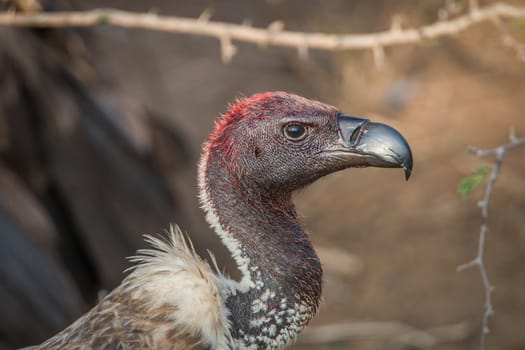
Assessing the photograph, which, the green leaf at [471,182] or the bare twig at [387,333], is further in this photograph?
the bare twig at [387,333]

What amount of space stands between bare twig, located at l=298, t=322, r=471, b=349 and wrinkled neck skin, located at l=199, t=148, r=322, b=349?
12.0 ft

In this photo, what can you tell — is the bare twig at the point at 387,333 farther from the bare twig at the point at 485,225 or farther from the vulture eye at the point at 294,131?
the vulture eye at the point at 294,131

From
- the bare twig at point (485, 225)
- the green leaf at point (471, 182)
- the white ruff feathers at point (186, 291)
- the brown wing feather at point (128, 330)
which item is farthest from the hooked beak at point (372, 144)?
the brown wing feather at point (128, 330)

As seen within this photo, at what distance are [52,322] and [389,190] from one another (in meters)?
4.56

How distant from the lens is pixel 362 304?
6.72 metres

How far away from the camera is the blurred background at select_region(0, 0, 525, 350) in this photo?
5043mm

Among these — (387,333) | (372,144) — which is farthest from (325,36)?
(387,333)

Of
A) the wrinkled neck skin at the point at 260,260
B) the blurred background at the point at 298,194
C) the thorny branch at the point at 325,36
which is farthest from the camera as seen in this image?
the blurred background at the point at 298,194

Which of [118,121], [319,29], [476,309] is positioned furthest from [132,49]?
[476,309]

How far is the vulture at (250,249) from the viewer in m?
2.54

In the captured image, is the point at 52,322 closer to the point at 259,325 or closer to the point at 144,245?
the point at 144,245

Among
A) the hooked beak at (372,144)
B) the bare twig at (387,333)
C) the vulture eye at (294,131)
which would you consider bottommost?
the bare twig at (387,333)

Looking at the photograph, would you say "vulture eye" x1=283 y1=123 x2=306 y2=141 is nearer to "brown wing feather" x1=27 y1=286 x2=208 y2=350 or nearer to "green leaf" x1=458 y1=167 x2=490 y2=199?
"green leaf" x1=458 y1=167 x2=490 y2=199

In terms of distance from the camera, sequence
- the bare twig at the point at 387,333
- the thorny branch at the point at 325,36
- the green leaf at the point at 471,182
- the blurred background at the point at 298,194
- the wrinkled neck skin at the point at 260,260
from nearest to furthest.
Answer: the wrinkled neck skin at the point at 260,260 < the green leaf at the point at 471,182 < the thorny branch at the point at 325,36 < the blurred background at the point at 298,194 < the bare twig at the point at 387,333
